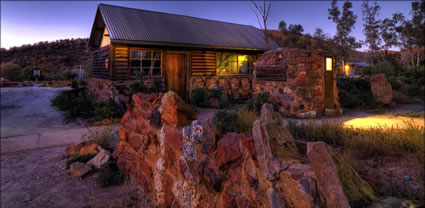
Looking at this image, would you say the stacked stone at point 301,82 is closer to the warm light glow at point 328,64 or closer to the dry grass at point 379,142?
the warm light glow at point 328,64

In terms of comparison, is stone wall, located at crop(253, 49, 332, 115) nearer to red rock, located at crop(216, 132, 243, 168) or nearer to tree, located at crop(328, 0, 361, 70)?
red rock, located at crop(216, 132, 243, 168)

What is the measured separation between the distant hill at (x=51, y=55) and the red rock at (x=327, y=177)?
3840 centimetres

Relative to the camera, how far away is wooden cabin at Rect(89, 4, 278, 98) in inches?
456

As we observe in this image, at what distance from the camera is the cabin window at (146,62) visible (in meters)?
12.0

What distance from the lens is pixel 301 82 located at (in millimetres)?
8156

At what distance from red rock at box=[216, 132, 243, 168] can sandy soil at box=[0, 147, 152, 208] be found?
1.71m

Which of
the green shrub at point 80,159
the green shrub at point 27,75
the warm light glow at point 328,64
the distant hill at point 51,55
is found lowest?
the green shrub at point 80,159

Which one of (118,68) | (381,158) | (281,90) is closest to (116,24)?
(118,68)

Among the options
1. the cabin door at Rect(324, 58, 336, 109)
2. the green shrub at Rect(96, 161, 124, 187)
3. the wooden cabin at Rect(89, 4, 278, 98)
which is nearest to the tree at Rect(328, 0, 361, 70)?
the wooden cabin at Rect(89, 4, 278, 98)

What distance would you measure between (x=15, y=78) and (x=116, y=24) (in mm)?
20530

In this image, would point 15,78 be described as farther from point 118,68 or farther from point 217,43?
point 217,43

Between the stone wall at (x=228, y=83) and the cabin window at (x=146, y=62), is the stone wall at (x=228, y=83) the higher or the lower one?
the lower one

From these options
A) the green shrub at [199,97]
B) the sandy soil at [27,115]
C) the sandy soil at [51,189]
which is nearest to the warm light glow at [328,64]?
the green shrub at [199,97]

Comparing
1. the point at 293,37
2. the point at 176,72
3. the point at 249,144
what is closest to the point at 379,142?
the point at 249,144
